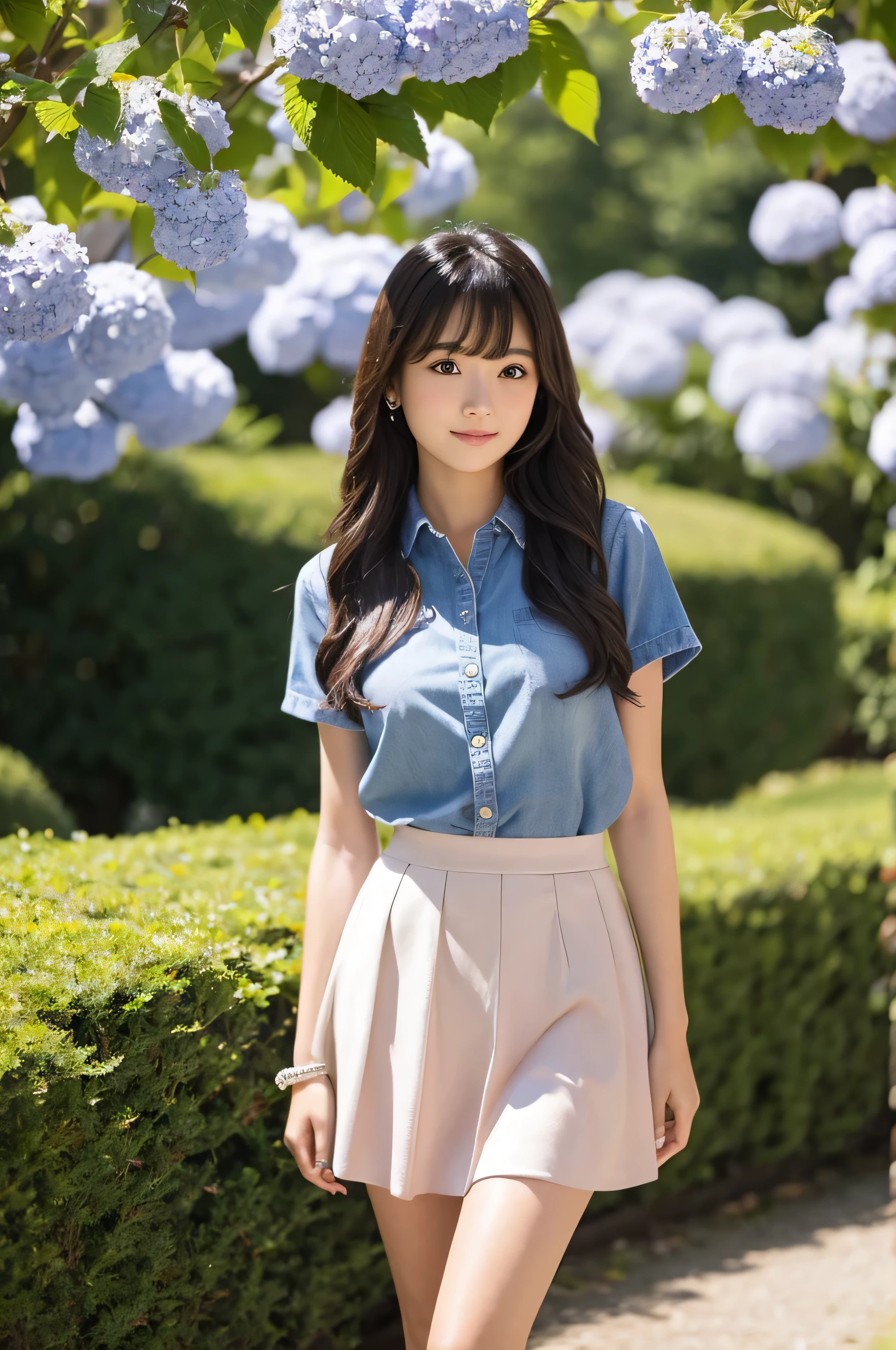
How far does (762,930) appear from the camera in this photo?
3.94 m

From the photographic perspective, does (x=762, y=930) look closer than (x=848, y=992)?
Yes

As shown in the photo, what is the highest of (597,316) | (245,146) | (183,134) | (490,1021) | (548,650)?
(597,316)

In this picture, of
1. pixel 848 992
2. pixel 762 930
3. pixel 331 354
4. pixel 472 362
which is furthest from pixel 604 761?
pixel 331 354

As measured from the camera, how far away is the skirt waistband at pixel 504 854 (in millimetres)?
1977

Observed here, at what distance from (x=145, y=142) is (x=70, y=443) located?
6.45ft

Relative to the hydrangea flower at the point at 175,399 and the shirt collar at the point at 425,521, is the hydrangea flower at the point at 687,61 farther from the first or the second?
the hydrangea flower at the point at 175,399

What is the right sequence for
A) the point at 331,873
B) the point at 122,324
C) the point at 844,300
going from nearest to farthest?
A: 1. the point at 331,873
2. the point at 122,324
3. the point at 844,300

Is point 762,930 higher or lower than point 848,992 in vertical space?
higher

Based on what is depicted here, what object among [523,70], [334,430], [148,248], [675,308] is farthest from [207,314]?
[675,308]

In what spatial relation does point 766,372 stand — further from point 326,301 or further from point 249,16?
point 249,16

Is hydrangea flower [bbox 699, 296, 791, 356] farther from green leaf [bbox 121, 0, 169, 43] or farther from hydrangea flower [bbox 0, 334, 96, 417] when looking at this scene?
green leaf [bbox 121, 0, 169, 43]

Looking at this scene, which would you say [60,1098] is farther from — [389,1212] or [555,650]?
[555,650]

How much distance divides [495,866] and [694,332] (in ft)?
31.6

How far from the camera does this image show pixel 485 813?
6.44ft
